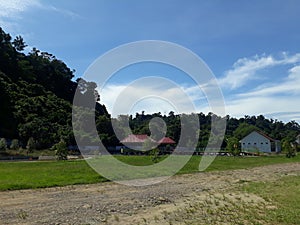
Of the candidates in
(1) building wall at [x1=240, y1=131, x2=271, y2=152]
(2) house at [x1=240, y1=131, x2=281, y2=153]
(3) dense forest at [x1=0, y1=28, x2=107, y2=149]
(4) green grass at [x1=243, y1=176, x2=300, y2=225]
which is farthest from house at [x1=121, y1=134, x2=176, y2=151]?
(4) green grass at [x1=243, y1=176, x2=300, y2=225]

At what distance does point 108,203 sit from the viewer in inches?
481

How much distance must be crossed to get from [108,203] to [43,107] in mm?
65051

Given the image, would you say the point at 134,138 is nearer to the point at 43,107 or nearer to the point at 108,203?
the point at 43,107

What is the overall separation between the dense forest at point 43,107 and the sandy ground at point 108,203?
21.1 meters

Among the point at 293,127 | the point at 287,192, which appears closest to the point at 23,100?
the point at 287,192

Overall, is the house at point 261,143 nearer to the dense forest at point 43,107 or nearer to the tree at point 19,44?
the dense forest at point 43,107

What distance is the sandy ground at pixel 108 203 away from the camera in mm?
9562

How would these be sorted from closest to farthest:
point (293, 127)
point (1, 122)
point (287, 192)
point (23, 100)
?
point (287, 192) < point (1, 122) < point (23, 100) < point (293, 127)

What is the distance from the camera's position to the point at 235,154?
52719 mm

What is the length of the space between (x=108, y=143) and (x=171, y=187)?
164 feet

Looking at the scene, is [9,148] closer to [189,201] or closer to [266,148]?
[189,201]

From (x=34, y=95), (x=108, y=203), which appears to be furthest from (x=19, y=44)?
(x=108, y=203)

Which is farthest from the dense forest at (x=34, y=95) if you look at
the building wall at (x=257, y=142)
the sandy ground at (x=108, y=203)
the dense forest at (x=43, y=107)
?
the building wall at (x=257, y=142)

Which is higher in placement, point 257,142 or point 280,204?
point 257,142
